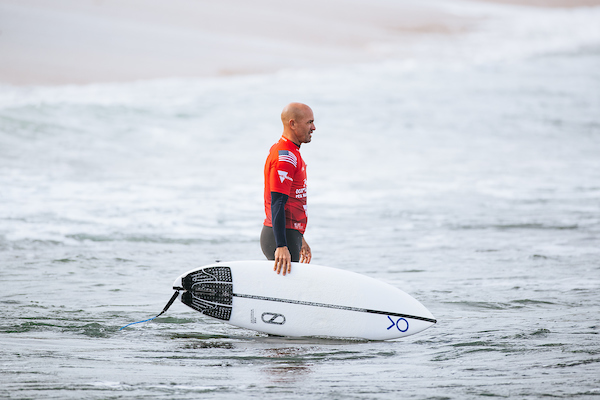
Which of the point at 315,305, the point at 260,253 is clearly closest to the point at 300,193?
the point at 315,305

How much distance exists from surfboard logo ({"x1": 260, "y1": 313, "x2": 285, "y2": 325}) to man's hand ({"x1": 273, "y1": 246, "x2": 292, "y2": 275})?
34 centimetres

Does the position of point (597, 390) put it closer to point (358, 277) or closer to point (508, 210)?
point (358, 277)

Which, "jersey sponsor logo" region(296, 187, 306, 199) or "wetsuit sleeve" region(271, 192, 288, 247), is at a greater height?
"jersey sponsor logo" region(296, 187, 306, 199)

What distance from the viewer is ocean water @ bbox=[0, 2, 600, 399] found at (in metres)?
3.91

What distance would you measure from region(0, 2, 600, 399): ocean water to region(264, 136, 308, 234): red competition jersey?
2.95 ft

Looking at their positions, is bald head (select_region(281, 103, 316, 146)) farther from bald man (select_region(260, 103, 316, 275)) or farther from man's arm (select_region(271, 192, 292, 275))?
man's arm (select_region(271, 192, 292, 275))

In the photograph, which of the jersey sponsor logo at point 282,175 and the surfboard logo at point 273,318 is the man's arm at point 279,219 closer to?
the jersey sponsor logo at point 282,175

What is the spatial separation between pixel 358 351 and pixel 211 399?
5.20 feet

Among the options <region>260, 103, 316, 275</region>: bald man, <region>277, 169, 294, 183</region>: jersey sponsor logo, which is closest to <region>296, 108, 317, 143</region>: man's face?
<region>260, 103, 316, 275</region>: bald man

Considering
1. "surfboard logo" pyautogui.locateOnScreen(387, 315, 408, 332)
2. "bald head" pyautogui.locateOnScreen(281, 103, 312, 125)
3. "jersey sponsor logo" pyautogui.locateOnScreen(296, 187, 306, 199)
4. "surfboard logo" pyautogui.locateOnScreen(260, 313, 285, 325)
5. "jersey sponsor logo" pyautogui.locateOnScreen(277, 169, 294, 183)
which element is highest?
"bald head" pyautogui.locateOnScreen(281, 103, 312, 125)

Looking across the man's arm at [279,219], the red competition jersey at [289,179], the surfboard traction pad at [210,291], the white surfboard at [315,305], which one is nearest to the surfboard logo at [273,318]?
the white surfboard at [315,305]

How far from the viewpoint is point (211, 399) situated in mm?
3346

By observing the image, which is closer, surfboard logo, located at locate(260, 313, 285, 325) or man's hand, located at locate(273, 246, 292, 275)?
man's hand, located at locate(273, 246, 292, 275)

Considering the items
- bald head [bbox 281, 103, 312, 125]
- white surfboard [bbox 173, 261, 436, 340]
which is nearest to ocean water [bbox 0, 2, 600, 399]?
white surfboard [bbox 173, 261, 436, 340]
